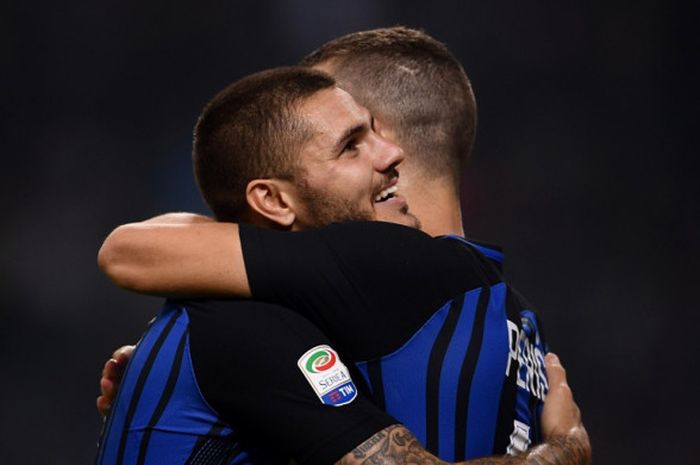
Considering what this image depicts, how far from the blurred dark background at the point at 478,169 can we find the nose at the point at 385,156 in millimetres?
4575

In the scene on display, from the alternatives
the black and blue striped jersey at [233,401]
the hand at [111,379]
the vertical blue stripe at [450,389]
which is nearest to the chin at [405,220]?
the vertical blue stripe at [450,389]

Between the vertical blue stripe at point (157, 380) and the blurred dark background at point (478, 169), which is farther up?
the vertical blue stripe at point (157, 380)

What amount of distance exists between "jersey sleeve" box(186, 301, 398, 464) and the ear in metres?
0.35

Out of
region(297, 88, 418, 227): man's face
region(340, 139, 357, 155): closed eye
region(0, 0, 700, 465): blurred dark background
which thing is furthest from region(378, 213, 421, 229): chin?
region(0, 0, 700, 465): blurred dark background

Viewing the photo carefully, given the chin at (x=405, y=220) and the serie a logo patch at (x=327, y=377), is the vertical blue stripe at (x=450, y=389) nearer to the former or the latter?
the serie a logo patch at (x=327, y=377)

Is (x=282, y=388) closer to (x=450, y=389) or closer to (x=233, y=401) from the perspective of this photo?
(x=233, y=401)

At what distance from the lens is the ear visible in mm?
2305

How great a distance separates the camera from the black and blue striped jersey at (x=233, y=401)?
1.96 metres

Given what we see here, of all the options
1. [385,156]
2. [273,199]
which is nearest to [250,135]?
[273,199]

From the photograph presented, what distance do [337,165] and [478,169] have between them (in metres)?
4.94

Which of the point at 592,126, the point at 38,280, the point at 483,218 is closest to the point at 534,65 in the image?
the point at 592,126

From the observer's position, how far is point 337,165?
233 centimetres

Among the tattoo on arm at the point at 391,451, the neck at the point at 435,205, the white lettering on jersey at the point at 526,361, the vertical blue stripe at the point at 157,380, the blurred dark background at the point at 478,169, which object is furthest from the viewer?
the blurred dark background at the point at 478,169

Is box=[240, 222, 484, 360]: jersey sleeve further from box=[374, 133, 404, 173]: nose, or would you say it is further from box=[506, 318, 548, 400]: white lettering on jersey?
box=[374, 133, 404, 173]: nose
